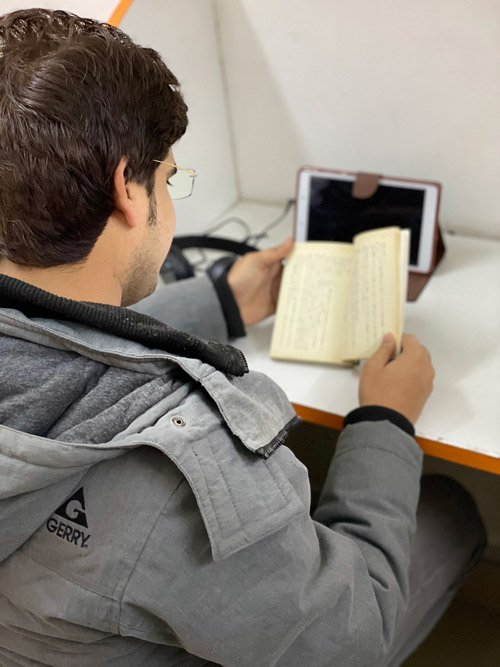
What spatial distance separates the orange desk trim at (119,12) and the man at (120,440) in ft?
1.50

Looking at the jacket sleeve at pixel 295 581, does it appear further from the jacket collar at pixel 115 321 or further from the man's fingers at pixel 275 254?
the man's fingers at pixel 275 254

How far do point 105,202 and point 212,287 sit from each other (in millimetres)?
535

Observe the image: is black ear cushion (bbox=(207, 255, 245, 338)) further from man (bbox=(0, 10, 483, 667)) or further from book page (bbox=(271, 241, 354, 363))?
man (bbox=(0, 10, 483, 667))

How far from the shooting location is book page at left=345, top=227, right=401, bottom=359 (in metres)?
1.10

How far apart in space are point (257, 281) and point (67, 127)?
0.65 metres

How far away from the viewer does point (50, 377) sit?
0.61m

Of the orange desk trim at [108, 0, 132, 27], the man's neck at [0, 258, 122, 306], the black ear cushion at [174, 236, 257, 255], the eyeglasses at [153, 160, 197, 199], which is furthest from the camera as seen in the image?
the black ear cushion at [174, 236, 257, 255]

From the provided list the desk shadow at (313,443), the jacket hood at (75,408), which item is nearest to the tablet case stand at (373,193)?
the desk shadow at (313,443)

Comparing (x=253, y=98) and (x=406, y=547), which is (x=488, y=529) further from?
(x=253, y=98)

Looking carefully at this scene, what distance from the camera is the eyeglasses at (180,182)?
810 millimetres

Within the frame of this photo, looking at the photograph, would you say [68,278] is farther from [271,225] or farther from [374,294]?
[271,225]

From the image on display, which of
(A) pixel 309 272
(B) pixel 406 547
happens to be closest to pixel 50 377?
(B) pixel 406 547

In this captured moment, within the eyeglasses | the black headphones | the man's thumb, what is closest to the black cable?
the black headphones

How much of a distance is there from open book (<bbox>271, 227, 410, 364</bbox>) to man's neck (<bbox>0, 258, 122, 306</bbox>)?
0.46 metres
